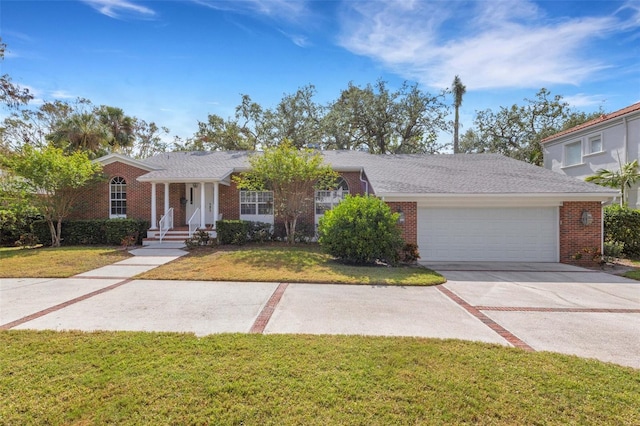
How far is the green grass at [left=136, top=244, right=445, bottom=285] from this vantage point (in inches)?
290

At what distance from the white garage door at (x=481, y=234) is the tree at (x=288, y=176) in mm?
4634

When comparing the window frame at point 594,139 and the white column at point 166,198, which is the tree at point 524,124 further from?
the white column at point 166,198

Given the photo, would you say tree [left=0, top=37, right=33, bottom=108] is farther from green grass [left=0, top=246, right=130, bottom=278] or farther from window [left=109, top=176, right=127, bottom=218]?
green grass [left=0, top=246, right=130, bottom=278]

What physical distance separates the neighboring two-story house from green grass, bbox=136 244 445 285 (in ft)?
41.9

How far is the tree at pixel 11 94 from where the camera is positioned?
1652 centimetres

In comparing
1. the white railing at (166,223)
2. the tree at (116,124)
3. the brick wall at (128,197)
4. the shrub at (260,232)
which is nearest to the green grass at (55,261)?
the white railing at (166,223)

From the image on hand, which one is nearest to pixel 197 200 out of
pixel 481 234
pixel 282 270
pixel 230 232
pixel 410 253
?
pixel 230 232

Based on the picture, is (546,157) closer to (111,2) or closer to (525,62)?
(525,62)

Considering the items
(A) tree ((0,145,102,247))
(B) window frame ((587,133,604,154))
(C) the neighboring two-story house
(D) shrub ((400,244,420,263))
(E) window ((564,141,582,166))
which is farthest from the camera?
(E) window ((564,141,582,166))

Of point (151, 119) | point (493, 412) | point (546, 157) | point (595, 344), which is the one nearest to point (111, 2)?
point (493, 412)

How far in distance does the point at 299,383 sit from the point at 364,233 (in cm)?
626

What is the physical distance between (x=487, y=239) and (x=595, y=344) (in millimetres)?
7018

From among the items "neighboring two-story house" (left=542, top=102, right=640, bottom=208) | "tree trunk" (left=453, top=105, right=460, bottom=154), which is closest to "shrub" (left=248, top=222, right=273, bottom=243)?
"neighboring two-story house" (left=542, top=102, right=640, bottom=208)

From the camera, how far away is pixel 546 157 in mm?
18391
